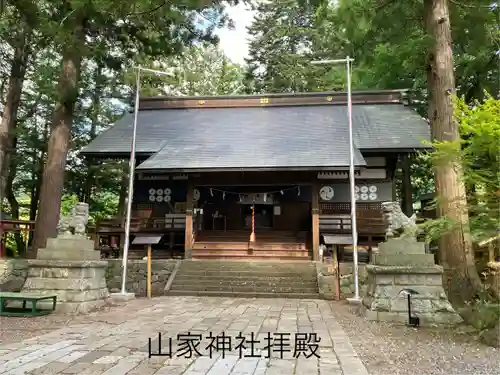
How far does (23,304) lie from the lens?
7273 mm

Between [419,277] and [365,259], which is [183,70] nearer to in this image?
[365,259]

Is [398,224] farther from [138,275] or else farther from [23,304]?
[138,275]

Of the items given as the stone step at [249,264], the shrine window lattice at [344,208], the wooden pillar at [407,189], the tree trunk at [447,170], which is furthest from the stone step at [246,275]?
the wooden pillar at [407,189]

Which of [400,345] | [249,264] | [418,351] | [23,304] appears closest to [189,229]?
[249,264]

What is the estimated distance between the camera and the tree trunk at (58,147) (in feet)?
34.4

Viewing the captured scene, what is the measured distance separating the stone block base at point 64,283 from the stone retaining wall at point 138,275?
3268 millimetres

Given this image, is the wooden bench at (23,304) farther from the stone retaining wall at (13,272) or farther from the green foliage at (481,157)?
the green foliage at (481,157)

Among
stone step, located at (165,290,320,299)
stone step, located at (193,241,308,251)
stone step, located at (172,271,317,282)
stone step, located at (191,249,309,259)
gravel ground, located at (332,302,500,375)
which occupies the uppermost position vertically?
stone step, located at (193,241,308,251)

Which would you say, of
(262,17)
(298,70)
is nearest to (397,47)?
(298,70)

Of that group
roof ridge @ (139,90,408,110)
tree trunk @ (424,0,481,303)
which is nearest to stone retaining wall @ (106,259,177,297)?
tree trunk @ (424,0,481,303)

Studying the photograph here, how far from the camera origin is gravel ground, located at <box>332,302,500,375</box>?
403cm

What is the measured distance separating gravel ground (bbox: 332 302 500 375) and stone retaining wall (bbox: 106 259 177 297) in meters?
6.20

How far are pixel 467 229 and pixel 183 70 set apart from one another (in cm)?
2494

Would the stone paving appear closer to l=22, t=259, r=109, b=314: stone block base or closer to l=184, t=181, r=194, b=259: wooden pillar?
l=22, t=259, r=109, b=314: stone block base
